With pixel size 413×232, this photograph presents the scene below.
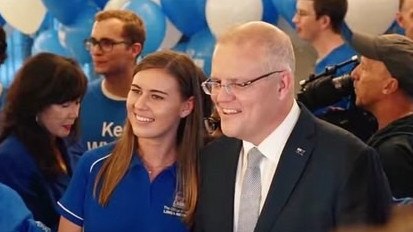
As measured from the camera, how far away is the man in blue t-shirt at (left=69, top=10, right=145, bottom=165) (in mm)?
2699

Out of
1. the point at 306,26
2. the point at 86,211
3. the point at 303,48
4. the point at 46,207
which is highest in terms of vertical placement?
the point at 86,211

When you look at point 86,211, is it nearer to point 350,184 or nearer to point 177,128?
point 177,128

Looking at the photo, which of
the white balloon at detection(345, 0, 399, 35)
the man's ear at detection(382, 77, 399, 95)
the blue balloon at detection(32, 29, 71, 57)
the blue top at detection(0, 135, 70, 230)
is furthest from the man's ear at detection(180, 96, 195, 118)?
Answer: the blue balloon at detection(32, 29, 71, 57)

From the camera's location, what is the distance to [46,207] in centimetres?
192

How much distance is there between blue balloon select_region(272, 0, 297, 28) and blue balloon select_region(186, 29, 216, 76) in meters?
0.34

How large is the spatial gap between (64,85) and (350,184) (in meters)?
0.95

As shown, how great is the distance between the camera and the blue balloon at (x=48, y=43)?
380 cm

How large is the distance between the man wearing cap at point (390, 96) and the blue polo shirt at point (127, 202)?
587mm

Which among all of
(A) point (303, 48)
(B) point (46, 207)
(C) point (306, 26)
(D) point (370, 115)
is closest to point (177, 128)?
(B) point (46, 207)

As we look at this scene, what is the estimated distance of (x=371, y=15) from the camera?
10.3ft

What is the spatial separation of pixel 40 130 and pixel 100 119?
0.72 meters

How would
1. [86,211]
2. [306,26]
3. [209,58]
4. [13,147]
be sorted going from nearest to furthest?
[86,211], [13,147], [306,26], [209,58]

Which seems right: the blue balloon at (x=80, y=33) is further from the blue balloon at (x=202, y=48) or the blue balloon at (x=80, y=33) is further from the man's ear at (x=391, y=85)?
the man's ear at (x=391, y=85)

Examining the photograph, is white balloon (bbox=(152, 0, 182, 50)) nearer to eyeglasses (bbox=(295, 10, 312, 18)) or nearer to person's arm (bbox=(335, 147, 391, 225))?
eyeglasses (bbox=(295, 10, 312, 18))
